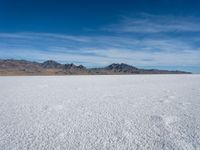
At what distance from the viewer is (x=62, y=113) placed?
Result: 499 centimetres

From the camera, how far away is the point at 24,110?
210 inches

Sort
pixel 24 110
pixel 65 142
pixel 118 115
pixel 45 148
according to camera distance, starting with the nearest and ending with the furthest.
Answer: pixel 45 148
pixel 65 142
pixel 118 115
pixel 24 110

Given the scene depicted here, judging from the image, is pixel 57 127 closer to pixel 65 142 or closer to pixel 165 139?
pixel 65 142

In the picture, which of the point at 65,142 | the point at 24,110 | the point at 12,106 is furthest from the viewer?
the point at 12,106

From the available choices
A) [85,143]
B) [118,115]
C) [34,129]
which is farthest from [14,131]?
[118,115]

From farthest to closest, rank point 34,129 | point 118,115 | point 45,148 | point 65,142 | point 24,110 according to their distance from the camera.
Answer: point 24,110 < point 118,115 < point 34,129 < point 65,142 < point 45,148

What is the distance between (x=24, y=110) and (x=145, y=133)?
3161 mm

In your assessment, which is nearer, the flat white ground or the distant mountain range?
the flat white ground

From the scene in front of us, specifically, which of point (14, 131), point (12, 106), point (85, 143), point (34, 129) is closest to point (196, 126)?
point (85, 143)

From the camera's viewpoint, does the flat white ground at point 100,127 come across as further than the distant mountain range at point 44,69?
No

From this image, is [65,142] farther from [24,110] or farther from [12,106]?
[12,106]

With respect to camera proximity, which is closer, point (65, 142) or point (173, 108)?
point (65, 142)

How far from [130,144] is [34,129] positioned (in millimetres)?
1734

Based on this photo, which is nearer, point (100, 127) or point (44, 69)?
point (100, 127)
